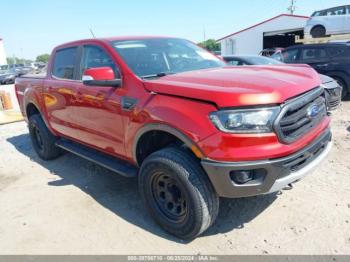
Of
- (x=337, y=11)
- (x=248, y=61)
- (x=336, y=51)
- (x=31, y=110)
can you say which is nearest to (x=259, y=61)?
(x=248, y=61)

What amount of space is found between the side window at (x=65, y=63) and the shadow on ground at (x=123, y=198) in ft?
4.81

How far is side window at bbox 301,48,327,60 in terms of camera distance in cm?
917

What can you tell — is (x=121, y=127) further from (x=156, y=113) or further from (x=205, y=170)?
(x=205, y=170)

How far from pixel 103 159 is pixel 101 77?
116 cm

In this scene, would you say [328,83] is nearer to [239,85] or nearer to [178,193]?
[239,85]

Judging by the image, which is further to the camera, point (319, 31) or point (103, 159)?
point (319, 31)

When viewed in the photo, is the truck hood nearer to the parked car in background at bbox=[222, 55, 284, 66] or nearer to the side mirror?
the side mirror

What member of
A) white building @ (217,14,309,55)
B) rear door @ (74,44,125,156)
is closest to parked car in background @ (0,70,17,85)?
white building @ (217,14,309,55)

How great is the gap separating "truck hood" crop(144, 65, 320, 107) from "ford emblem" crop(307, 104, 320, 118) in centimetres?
17

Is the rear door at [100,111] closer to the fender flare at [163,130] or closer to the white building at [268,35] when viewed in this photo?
the fender flare at [163,130]

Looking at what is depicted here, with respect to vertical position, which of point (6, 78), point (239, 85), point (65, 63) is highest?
point (65, 63)

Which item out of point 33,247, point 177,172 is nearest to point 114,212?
point 33,247

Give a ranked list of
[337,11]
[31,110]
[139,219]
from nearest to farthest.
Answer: [139,219] → [31,110] → [337,11]

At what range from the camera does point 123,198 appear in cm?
401
